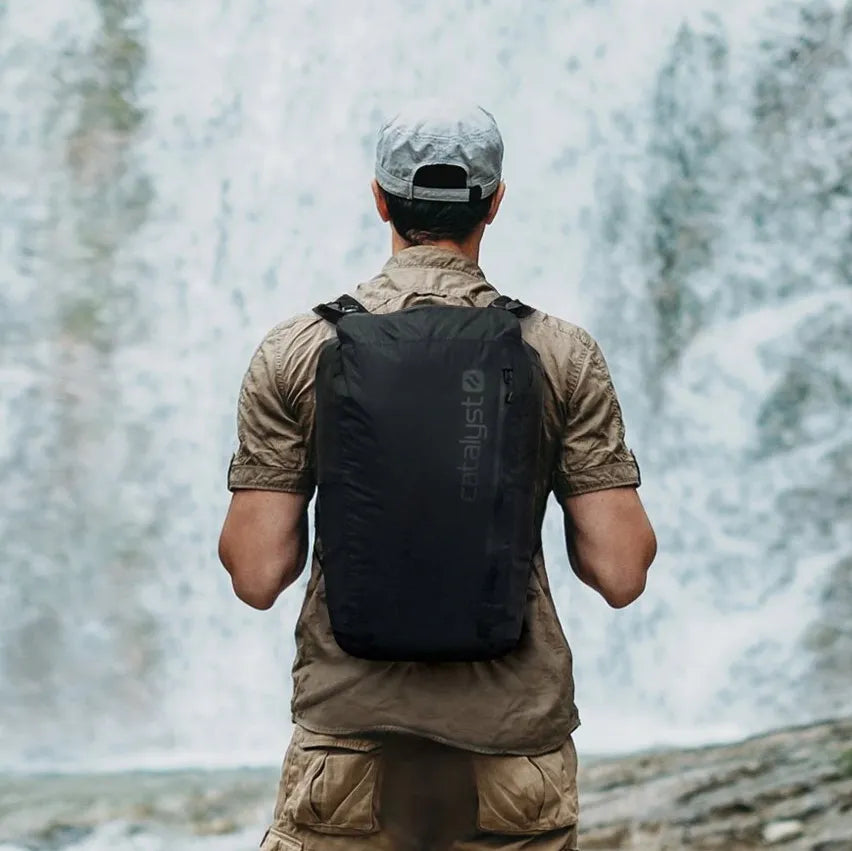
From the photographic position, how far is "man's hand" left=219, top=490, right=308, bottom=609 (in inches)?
74.8

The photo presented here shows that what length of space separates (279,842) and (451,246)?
765mm

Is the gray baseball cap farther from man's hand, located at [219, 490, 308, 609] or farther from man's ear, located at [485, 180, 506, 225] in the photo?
man's hand, located at [219, 490, 308, 609]

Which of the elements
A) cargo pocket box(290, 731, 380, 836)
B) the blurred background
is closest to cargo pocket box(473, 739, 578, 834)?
cargo pocket box(290, 731, 380, 836)

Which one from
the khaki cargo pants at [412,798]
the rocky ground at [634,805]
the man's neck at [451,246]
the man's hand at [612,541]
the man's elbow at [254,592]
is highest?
the man's neck at [451,246]

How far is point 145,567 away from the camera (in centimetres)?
841

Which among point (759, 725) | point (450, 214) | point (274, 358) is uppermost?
point (450, 214)

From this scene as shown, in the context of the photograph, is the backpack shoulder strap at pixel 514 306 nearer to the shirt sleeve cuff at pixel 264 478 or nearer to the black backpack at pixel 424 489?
the black backpack at pixel 424 489

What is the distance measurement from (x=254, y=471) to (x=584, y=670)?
21.3 feet

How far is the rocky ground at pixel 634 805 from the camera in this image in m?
5.32

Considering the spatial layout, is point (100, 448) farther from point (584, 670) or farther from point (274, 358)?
point (274, 358)

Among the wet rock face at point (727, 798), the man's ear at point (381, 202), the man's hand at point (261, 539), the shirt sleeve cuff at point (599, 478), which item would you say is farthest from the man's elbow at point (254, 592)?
the wet rock face at point (727, 798)

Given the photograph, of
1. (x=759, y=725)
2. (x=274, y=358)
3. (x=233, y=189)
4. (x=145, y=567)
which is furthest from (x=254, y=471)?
(x=233, y=189)

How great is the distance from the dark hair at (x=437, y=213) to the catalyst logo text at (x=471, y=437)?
0.87 ft

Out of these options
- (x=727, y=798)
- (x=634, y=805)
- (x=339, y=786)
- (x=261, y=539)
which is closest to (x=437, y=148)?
(x=261, y=539)
